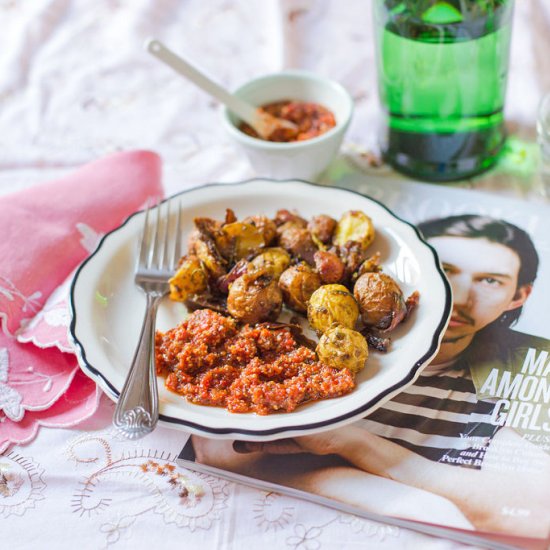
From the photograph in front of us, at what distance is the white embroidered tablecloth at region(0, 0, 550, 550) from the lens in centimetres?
110

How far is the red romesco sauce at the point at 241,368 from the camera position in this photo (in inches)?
46.4

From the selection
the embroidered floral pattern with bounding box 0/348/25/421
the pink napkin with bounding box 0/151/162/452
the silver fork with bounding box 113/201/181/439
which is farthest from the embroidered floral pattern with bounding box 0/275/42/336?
the silver fork with bounding box 113/201/181/439

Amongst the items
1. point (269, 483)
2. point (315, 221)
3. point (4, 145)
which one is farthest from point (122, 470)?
point (4, 145)

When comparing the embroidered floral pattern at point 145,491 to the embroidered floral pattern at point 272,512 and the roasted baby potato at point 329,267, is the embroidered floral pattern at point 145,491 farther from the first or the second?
the roasted baby potato at point 329,267

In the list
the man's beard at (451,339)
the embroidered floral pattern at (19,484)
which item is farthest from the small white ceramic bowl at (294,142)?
the embroidered floral pattern at (19,484)

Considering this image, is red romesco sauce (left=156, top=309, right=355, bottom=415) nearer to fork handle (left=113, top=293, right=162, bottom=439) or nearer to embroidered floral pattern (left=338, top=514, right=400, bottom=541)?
fork handle (left=113, top=293, right=162, bottom=439)

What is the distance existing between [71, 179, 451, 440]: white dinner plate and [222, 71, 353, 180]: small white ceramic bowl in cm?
8

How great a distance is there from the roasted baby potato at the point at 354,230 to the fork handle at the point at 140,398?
46cm

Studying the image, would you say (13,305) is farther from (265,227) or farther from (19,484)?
(265,227)

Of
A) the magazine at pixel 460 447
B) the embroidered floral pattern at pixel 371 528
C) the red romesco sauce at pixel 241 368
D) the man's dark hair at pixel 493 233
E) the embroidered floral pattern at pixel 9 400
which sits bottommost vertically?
the embroidered floral pattern at pixel 371 528

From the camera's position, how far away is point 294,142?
5.56 feet

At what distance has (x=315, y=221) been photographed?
59.3 inches

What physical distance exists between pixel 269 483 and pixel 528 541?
1.29ft

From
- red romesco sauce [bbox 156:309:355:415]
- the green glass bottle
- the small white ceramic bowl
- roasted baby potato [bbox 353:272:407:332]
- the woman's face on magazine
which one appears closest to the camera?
red romesco sauce [bbox 156:309:355:415]
